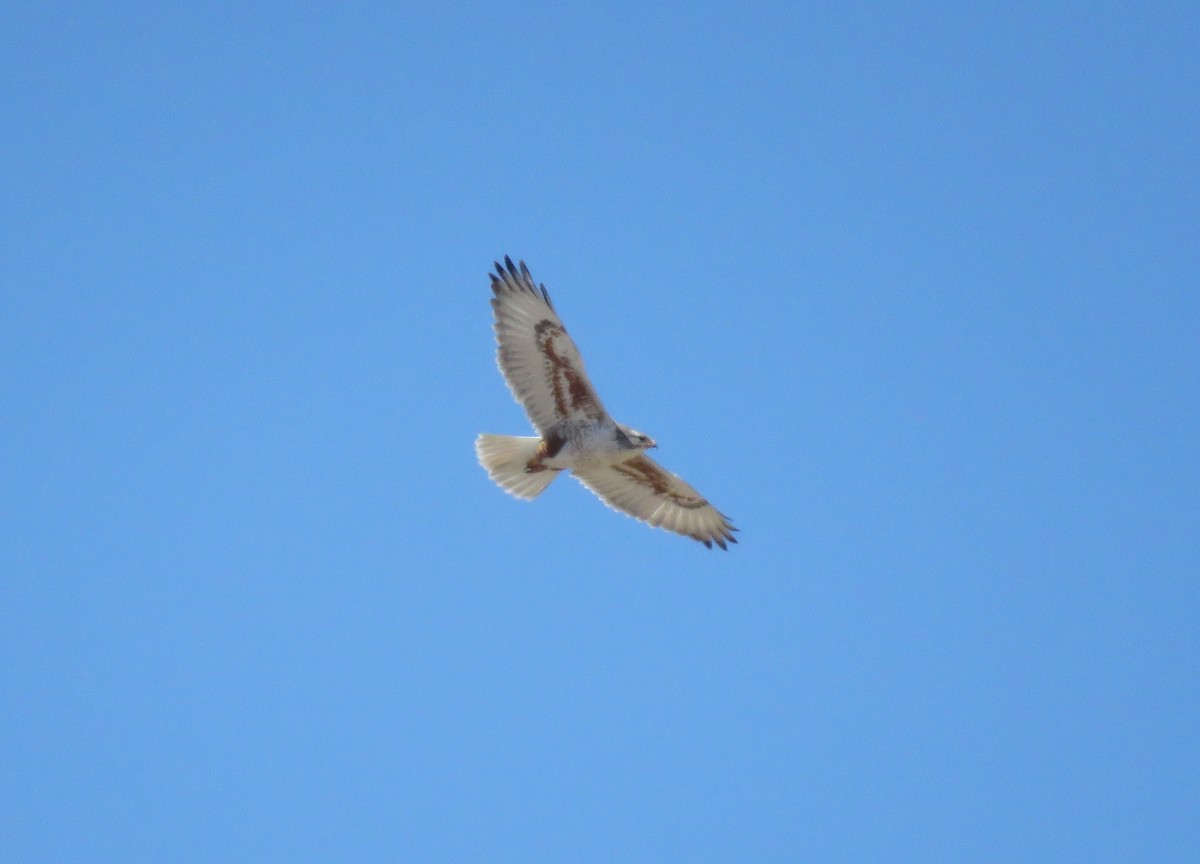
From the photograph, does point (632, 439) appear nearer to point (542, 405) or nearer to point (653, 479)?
point (542, 405)

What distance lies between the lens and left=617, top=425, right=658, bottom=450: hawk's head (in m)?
11.6

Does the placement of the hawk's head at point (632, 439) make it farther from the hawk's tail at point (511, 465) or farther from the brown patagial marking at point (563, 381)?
the hawk's tail at point (511, 465)

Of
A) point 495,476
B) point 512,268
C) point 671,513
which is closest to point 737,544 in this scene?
point 671,513

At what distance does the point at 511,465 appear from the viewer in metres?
12.0

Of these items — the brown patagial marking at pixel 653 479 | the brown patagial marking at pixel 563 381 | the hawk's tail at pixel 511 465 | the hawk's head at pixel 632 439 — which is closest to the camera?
the brown patagial marking at pixel 563 381

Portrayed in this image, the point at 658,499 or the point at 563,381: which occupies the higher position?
the point at 658,499

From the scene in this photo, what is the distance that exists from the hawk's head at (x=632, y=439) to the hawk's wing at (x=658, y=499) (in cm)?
96

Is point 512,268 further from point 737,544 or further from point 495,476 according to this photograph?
point 737,544

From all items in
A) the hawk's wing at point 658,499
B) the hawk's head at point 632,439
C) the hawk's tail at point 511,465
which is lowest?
the hawk's tail at point 511,465

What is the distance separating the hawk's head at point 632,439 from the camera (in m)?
11.6

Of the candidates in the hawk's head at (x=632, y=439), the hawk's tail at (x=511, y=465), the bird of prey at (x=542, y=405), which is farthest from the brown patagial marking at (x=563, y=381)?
the hawk's tail at (x=511, y=465)

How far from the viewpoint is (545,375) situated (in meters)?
11.5

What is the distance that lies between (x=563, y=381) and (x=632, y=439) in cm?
73

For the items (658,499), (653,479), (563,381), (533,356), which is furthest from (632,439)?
(658,499)
